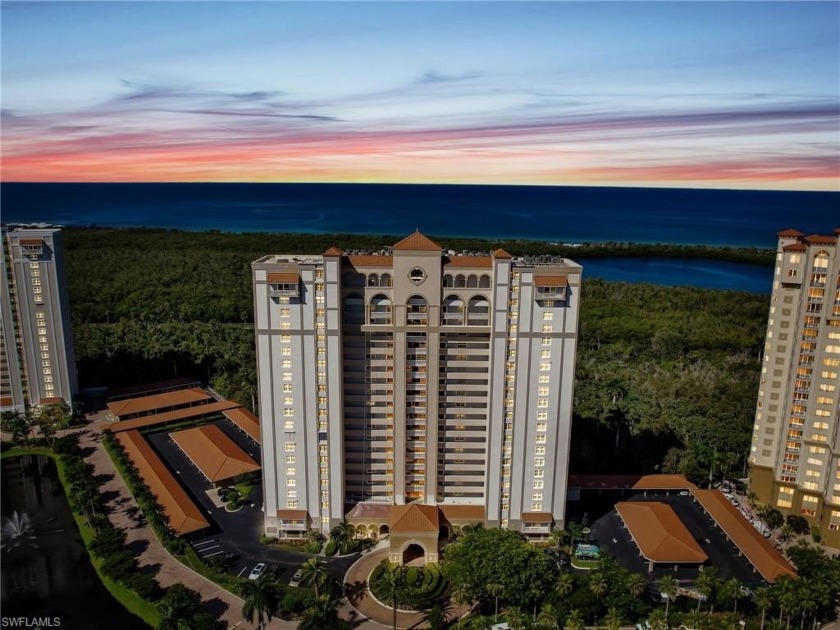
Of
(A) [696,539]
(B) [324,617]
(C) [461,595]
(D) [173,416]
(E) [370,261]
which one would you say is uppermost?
(E) [370,261]

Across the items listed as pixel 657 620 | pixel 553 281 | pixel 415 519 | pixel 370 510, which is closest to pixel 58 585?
pixel 370 510

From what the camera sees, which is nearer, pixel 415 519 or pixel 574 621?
pixel 574 621

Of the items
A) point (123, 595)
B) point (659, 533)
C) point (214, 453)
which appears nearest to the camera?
point (123, 595)

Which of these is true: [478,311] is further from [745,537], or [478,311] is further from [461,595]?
[745,537]

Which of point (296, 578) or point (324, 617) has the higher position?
point (324, 617)

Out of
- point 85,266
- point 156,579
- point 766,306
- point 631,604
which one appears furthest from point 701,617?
point 85,266

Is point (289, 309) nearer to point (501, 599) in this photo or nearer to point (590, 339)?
point (501, 599)
